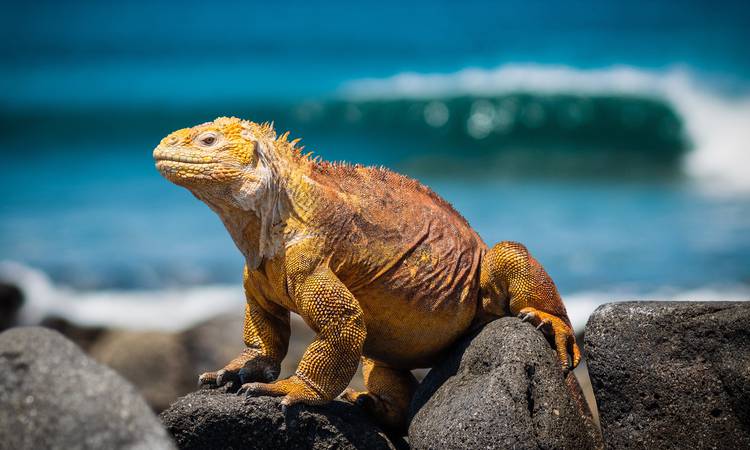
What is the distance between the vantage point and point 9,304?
13555 millimetres

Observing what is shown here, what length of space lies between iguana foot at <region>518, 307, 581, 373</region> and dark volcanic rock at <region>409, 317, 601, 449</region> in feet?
0.32

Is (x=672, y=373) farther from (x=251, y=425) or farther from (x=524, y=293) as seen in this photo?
(x=251, y=425)

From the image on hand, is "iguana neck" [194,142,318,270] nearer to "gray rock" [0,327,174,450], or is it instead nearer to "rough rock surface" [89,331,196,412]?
"gray rock" [0,327,174,450]

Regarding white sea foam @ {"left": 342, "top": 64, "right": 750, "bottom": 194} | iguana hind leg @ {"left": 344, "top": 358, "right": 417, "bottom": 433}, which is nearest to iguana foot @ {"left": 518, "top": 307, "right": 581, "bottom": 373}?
iguana hind leg @ {"left": 344, "top": 358, "right": 417, "bottom": 433}

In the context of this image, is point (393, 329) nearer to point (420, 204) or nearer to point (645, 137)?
point (420, 204)

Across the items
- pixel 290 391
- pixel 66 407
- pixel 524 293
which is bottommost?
pixel 66 407

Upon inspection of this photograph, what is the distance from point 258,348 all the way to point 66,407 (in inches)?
85.3

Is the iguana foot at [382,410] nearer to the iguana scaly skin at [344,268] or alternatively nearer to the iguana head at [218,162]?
the iguana scaly skin at [344,268]

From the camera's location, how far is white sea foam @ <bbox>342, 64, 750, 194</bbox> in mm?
23828

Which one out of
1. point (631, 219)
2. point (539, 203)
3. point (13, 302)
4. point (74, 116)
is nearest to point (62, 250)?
point (13, 302)

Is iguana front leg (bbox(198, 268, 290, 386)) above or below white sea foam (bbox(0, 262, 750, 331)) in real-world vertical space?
below

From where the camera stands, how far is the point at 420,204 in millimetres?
6109

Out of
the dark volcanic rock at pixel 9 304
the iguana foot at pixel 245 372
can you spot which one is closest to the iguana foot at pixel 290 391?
the iguana foot at pixel 245 372

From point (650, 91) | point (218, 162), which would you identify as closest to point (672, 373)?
point (218, 162)
